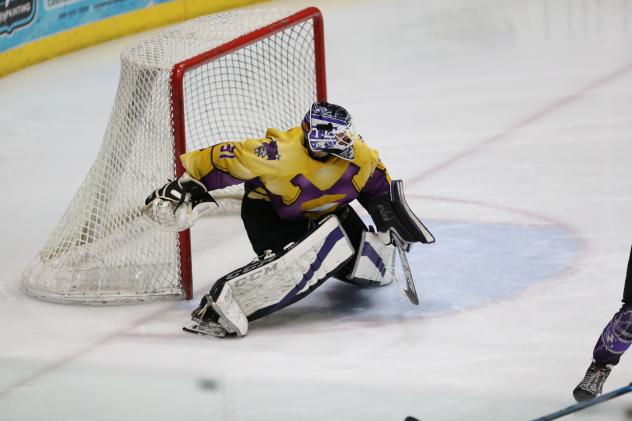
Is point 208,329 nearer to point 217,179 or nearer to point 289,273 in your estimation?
point 289,273

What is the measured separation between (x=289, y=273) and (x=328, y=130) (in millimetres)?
466

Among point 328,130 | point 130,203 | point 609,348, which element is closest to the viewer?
point 609,348

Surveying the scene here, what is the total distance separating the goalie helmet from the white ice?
59 centimetres

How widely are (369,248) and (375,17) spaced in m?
5.46

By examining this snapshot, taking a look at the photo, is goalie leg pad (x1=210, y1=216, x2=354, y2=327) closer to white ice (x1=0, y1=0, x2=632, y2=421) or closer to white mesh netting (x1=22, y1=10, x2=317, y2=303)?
white ice (x1=0, y1=0, x2=632, y2=421)

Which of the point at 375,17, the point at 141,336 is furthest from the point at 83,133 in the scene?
the point at 375,17

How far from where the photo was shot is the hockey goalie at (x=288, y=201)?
157 inches

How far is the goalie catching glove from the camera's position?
13.1 ft

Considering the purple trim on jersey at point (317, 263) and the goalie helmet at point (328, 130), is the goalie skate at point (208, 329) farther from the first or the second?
the goalie helmet at point (328, 130)

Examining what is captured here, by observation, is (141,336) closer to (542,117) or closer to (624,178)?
(624,178)

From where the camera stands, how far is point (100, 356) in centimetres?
393

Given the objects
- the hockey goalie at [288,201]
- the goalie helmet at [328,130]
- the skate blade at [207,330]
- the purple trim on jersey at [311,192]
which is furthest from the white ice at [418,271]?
the goalie helmet at [328,130]

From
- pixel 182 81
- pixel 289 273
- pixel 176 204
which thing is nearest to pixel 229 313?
pixel 289 273

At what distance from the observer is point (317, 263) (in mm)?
4027
